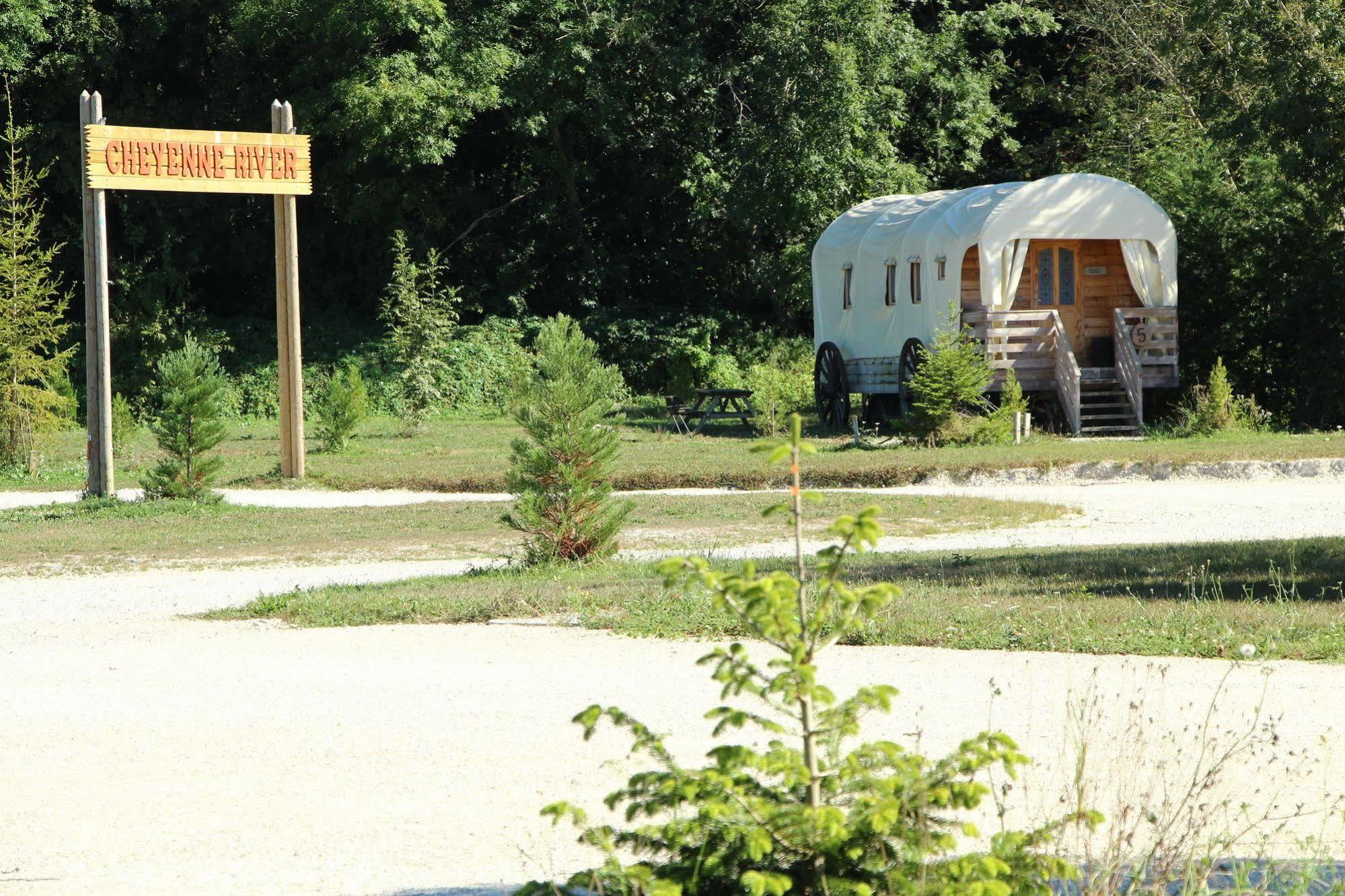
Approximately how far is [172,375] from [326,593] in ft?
23.8

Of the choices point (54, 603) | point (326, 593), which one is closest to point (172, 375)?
point (54, 603)

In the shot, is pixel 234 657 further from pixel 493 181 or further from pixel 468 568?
pixel 493 181

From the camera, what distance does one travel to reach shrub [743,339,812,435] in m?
28.9

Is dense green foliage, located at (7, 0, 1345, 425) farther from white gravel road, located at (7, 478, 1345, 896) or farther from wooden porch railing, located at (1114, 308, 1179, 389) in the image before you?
white gravel road, located at (7, 478, 1345, 896)

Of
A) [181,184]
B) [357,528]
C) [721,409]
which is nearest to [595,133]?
[721,409]

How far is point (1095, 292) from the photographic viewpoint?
25359 mm

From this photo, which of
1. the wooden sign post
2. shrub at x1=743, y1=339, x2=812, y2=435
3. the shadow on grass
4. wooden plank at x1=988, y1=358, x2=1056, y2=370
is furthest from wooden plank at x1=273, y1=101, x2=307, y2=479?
wooden plank at x1=988, y1=358, x2=1056, y2=370

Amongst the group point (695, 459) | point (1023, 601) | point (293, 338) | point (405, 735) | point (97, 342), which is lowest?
point (405, 735)

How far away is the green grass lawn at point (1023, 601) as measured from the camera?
7.98m

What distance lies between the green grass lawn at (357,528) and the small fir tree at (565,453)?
1.58m

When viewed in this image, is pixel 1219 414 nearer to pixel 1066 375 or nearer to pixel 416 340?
pixel 1066 375

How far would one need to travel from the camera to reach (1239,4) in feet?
78.0

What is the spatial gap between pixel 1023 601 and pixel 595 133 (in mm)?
29312

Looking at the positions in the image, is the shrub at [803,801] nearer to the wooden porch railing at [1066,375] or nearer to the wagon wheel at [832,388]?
the wooden porch railing at [1066,375]
